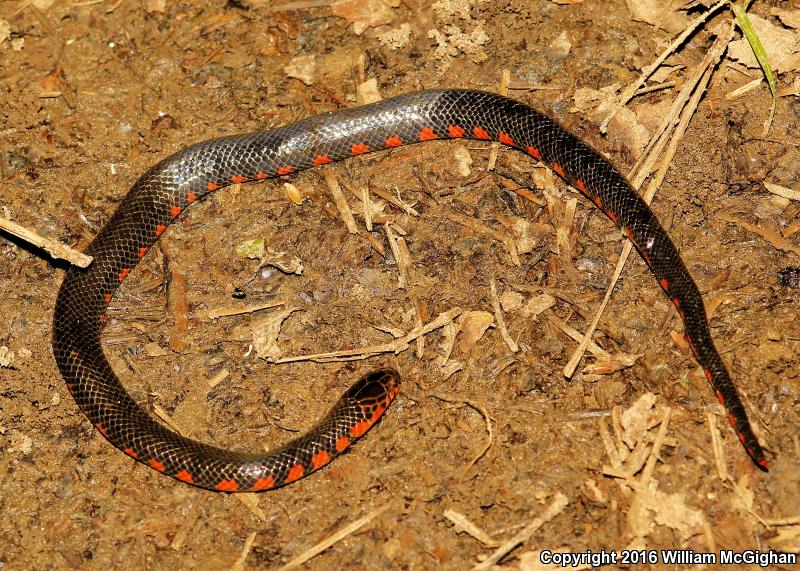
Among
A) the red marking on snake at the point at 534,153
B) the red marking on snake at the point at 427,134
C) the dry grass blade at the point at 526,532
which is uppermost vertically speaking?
the red marking on snake at the point at 427,134

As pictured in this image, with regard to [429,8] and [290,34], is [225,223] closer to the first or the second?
[290,34]

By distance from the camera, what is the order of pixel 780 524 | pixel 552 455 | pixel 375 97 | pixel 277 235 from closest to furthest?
pixel 780 524, pixel 552 455, pixel 277 235, pixel 375 97

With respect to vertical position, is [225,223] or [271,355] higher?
[225,223]

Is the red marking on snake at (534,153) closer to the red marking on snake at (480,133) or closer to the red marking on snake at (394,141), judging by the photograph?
the red marking on snake at (480,133)

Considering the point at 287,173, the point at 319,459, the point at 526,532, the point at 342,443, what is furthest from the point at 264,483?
the point at 287,173

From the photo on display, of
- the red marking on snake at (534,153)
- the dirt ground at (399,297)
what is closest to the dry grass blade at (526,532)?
the dirt ground at (399,297)

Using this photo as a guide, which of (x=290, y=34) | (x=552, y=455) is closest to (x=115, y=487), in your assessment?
(x=552, y=455)

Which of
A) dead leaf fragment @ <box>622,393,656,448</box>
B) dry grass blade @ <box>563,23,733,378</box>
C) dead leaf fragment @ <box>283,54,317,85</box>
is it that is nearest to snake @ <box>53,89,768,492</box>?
dry grass blade @ <box>563,23,733,378</box>
